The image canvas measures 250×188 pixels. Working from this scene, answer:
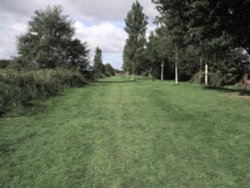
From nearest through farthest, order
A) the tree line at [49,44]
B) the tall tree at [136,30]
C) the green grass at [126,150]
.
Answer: the green grass at [126,150], the tree line at [49,44], the tall tree at [136,30]

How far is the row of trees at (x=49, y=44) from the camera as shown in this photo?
39375 mm

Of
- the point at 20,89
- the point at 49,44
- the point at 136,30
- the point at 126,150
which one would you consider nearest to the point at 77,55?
the point at 49,44

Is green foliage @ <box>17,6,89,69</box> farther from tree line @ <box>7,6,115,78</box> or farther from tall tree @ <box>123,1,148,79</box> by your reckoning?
tall tree @ <box>123,1,148,79</box>

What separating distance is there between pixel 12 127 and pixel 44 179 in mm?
4142

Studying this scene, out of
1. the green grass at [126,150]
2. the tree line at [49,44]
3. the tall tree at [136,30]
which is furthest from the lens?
the tall tree at [136,30]

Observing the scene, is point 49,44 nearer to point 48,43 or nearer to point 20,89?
point 48,43

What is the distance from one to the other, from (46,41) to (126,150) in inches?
1331

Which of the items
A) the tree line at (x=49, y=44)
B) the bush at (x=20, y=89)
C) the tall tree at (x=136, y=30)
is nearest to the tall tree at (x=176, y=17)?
the bush at (x=20, y=89)

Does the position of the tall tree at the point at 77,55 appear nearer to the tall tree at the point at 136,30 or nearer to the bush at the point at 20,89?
the tall tree at the point at 136,30

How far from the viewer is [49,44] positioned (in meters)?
39.7

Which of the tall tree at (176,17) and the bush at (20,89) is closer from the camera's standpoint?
the bush at (20,89)

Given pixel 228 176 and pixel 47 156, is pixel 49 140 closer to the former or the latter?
pixel 47 156

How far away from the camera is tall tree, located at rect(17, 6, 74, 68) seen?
39406 millimetres

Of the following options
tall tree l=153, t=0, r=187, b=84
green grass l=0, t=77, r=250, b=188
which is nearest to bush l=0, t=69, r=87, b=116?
green grass l=0, t=77, r=250, b=188
